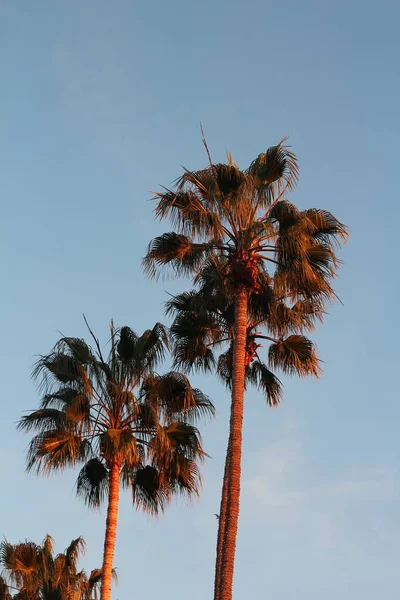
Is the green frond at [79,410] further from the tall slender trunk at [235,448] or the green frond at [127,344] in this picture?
the tall slender trunk at [235,448]

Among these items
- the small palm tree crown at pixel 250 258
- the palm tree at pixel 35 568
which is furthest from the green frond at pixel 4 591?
the small palm tree crown at pixel 250 258

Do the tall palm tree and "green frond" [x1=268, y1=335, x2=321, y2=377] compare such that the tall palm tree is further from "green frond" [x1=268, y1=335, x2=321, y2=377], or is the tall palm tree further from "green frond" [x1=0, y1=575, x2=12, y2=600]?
"green frond" [x1=0, y1=575, x2=12, y2=600]

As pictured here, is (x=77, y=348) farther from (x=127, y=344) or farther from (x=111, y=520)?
(x=111, y=520)

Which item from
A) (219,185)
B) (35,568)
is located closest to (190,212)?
(219,185)

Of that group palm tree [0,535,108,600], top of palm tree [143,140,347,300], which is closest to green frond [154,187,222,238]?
top of palm tree [143,140,347,300]

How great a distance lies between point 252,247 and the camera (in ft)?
73.6

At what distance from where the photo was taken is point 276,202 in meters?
23.1

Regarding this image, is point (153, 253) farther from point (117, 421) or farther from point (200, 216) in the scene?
point (117, 421)

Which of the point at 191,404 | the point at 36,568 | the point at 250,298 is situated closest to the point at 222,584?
the point at 191,404

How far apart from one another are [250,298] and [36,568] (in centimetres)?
980

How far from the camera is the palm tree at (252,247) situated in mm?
22344

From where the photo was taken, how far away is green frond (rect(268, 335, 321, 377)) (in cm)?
2398

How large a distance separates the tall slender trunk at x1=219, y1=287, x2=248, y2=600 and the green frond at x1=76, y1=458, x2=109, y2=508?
180 inches

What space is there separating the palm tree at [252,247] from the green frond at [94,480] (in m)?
3.15
